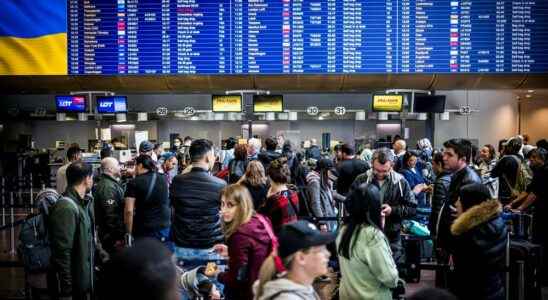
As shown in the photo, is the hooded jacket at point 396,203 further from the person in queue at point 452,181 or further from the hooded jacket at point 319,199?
the hooded jacket at point 319,199

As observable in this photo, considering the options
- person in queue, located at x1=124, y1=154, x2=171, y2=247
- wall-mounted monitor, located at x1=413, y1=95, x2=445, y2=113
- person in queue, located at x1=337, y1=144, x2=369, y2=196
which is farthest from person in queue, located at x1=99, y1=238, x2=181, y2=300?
wall-mounted monitor, located at x1=413, y1=95, x2=445, y2=113

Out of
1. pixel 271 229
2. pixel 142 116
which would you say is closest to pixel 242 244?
pixel 271 229

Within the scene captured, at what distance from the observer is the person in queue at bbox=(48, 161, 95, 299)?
4723mm

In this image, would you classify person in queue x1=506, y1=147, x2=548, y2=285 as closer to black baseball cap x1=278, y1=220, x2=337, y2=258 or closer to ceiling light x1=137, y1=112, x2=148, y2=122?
black baseball cap x1=278, y1=220, x2=337, y2=258

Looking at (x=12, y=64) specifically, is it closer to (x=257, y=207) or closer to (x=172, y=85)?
(x=172, y=85)

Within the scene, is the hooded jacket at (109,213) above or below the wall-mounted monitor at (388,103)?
below

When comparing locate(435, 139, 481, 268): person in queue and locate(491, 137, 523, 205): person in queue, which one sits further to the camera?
locate(491, 137, 523, 205): person in queue

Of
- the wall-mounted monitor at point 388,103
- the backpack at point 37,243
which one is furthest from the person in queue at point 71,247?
the wall-mounted monitor at point 388,103

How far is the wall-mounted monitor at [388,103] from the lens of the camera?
42.7ft

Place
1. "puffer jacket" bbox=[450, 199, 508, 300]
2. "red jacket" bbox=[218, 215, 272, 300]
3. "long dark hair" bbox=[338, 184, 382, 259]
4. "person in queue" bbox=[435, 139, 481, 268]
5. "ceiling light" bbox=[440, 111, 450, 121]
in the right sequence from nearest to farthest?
"red jacket" bbox=[218, 215, 272, 300]
"long dark hair" bbox=[338, 184, 382, 259]
"puffer jacket" bbox=[450, 199, 508, 300]
"person in queue" bbox=[435, 139, 481, 268]
"ceiling light" bbox=[440, 111, 450, 121]

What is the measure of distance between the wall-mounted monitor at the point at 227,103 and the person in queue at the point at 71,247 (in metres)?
8.43

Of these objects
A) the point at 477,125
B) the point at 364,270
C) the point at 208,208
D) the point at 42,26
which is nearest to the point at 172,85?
the point at 42,26

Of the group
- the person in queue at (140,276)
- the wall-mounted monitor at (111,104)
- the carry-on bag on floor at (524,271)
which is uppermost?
the wall-mounted monitor at (111,104)

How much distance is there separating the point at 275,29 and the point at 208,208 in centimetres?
776
